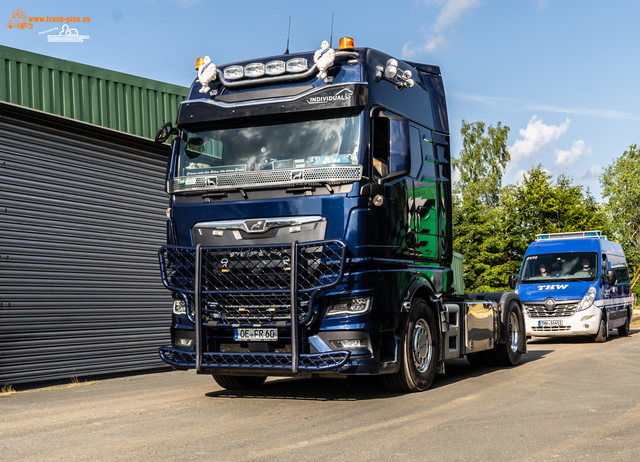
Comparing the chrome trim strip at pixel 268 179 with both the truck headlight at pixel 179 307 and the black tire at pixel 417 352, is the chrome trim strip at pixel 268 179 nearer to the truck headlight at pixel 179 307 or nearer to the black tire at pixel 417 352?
the truck headlight at pixel 179 307

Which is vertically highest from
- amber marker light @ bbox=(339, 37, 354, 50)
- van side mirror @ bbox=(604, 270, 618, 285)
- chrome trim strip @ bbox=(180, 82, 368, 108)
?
amber marker light @ bbox=(339, 37, 354, 50)

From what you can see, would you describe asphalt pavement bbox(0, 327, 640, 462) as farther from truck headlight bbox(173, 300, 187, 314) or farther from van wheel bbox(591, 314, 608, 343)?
van wheel bbox(591, 314, 608, 343)

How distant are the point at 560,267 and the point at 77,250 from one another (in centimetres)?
1175

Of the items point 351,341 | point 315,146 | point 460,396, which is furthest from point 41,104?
point 460,396

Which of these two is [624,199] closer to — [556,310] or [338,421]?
[556,310]

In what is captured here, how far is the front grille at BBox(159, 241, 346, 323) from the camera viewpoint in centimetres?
728

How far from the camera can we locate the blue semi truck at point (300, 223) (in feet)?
24.0

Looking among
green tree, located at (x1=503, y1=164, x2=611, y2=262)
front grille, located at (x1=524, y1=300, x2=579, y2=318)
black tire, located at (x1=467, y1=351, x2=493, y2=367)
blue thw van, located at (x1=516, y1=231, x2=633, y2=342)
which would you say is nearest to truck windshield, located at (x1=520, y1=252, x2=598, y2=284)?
blue thw van, located at (x1=516, y1=231, x2=633, y2=342)

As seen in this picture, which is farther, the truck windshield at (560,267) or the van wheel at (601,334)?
the truck windshield at (560,267)

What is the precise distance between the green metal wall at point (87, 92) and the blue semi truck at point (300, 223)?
3.93 m

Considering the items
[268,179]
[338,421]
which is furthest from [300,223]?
[338,421]

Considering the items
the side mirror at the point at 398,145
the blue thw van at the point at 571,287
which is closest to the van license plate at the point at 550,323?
the blue thw van at the point at 571,287

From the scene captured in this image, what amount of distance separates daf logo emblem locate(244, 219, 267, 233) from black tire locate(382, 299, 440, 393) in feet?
6.27

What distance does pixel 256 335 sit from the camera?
755 centimetres
